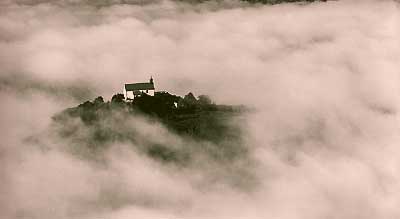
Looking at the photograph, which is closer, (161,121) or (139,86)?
(161,121)

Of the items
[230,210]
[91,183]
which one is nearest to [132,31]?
[91,183]

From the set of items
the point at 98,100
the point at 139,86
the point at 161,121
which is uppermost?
the point at 139,86

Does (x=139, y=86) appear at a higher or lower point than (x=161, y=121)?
higher

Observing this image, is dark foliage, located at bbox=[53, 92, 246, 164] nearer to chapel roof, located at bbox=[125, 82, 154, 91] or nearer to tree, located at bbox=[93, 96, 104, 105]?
tree, located at bbox=[93, 96, 104, 105]

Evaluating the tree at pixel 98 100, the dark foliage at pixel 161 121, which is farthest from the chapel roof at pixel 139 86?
the tree at pixel 98 100

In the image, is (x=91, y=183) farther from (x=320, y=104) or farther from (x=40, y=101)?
(x=320, y=104)

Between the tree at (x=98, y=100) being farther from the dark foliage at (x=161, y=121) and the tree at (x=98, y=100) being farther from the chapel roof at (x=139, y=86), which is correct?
the chapel roof at (x=139, y=86)

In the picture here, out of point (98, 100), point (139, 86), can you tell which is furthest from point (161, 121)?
point (98, 100)

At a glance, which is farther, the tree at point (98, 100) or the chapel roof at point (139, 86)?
the chapel roof at point (139, 86)

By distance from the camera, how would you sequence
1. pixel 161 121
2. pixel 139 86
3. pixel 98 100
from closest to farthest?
pixel 98 100 < pixel 161 121 < pixel 139 86

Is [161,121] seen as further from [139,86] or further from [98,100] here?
[98,100]

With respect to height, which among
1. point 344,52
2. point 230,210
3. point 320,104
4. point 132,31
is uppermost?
point 132,31
